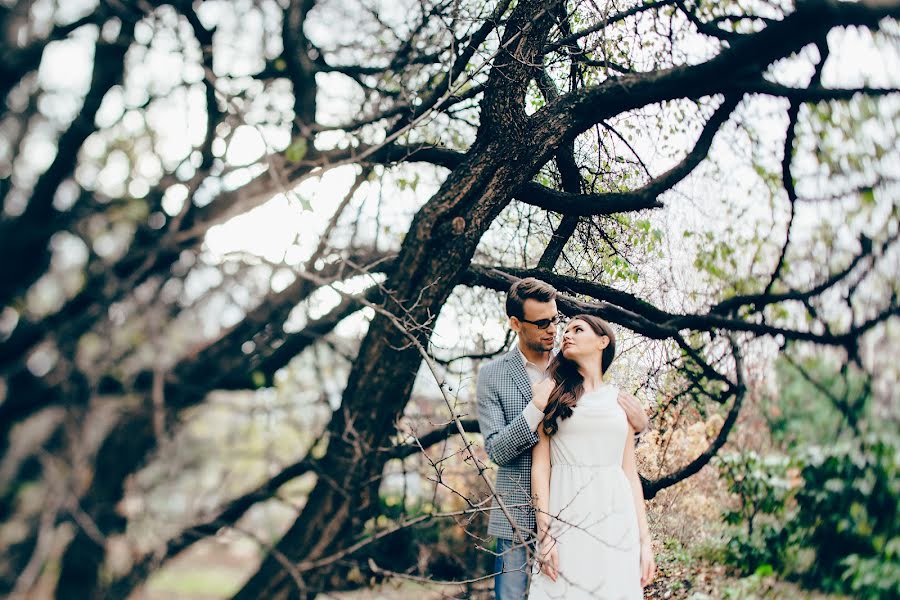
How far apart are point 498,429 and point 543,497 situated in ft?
1.03

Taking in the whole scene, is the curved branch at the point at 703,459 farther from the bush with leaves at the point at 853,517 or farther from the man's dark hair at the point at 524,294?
the man's dark hair at the point at 524,294

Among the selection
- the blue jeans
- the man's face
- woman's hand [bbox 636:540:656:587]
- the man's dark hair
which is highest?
the man's dark hair

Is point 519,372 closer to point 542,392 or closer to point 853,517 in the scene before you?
point 542,392

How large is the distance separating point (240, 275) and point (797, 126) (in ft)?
9.45

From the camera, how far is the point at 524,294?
2656mm

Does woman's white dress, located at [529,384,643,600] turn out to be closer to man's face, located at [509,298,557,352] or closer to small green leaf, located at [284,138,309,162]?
man's face, located at [509,298,557,352]

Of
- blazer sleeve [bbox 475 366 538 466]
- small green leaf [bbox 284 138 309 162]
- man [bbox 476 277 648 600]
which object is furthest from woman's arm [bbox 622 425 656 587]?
small green leaf [bbox 284 138 309 162]

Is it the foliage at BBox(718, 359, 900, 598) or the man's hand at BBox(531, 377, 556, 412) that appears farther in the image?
the foliage at BBox(718, 359, 900, 598)

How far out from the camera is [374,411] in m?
2.69

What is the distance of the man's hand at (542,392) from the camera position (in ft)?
7.66

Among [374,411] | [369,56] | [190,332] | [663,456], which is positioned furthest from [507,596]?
[369,56]

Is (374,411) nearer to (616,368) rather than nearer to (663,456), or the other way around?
(616,368)

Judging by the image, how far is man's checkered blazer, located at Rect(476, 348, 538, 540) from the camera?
2.37 m

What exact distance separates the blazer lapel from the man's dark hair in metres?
0.18
